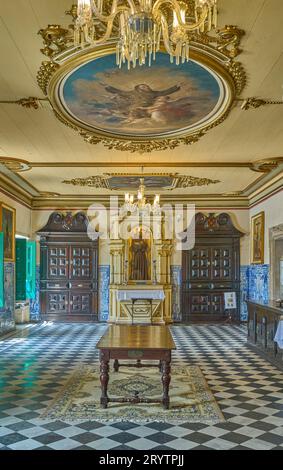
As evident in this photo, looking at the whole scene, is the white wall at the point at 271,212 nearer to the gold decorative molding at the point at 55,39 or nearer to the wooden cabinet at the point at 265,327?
the wooden cabinet at the point at 265,327

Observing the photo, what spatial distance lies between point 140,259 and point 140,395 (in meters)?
9.06

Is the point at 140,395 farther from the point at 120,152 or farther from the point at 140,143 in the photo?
the point at 120,152

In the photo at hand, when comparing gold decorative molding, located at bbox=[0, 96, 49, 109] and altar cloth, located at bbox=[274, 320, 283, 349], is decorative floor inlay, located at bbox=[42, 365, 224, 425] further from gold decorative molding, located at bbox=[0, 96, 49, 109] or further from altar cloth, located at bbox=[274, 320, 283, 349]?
gold decorative molding, located at bbox=[0, 96, 49, 109]

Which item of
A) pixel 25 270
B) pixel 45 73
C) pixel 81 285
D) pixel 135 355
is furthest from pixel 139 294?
pixel 45 73

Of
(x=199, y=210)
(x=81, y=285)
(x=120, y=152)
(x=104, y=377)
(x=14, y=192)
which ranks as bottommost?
(x=104, y=377)

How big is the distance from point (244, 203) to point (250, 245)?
4.39 ft

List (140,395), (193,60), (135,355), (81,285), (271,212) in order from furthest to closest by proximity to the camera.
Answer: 1. (81,285)
2. (271,212)
3. (140,395)
4. (135,355)
5. (193,60)

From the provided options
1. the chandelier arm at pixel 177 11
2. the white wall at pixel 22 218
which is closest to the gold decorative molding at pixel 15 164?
the white wall at pixel 22 218

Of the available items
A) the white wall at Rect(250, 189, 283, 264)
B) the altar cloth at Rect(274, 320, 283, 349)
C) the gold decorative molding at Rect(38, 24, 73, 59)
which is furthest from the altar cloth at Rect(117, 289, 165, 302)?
the gold decorative molding at Rect(38, 24, 73, 59)

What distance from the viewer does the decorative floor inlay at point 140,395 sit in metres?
5.61

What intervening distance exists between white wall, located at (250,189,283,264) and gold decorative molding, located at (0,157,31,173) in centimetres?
590

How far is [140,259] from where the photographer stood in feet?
50.9

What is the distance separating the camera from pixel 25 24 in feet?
15.8

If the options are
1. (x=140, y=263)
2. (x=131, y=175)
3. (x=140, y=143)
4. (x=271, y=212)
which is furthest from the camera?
(x=140, y=263)
